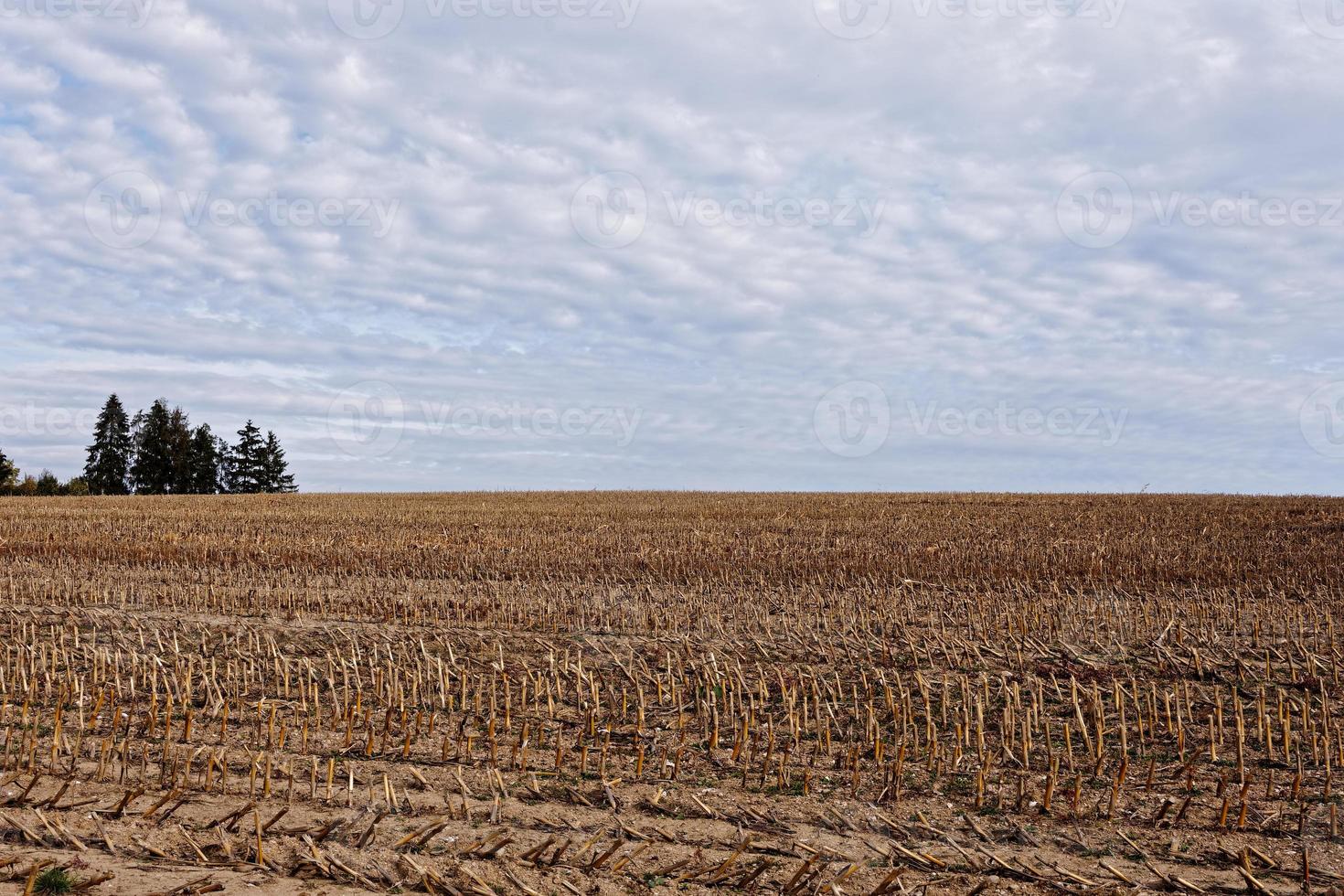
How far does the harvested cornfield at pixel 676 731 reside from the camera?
19.5ft

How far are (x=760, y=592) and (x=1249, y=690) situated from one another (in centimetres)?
864

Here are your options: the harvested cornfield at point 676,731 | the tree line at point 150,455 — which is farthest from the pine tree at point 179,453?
the harvested cornfield at point 676,731

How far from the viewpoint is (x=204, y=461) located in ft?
261

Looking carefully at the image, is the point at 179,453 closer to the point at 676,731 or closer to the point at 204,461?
the point at 204,461

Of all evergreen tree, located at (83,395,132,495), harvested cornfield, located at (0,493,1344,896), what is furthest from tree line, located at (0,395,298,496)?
harvested cornfield, located at (0,493,1344,896)

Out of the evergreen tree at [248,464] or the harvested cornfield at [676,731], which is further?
the evergreen tree at [248,464]

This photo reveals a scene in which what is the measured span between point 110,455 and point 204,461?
22.1ft

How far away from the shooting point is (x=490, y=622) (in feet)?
47.8

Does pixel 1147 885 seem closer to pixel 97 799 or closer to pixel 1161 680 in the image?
pixel 1161 680

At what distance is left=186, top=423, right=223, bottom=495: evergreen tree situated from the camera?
78.9 m

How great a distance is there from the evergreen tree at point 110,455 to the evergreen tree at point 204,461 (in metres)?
4.73

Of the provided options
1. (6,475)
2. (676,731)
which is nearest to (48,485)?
(6,475)

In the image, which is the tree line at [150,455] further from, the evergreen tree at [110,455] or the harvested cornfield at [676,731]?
the harvested cornfield at [676,731]

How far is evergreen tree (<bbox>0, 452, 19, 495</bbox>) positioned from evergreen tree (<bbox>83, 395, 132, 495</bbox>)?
7.54 m
